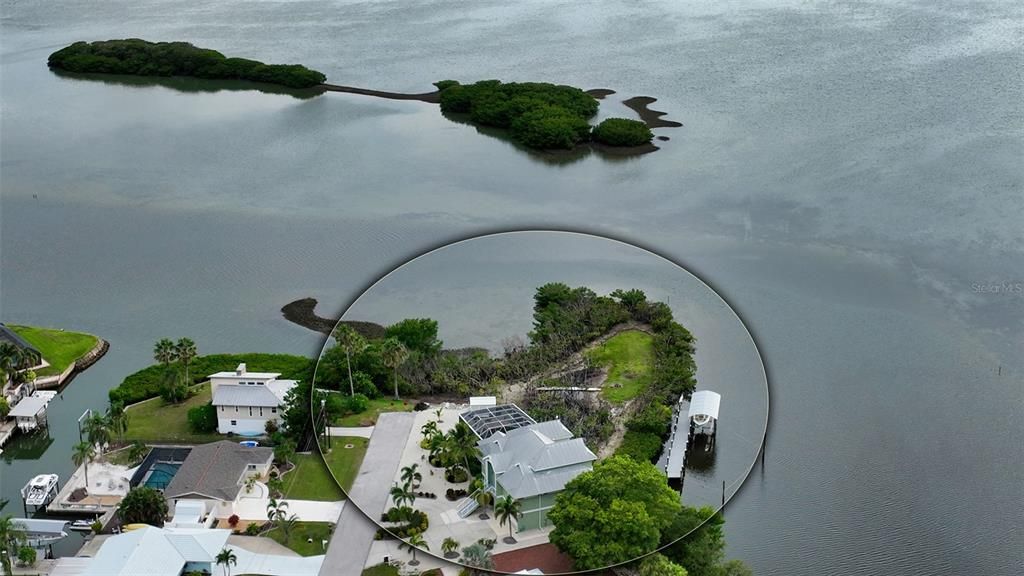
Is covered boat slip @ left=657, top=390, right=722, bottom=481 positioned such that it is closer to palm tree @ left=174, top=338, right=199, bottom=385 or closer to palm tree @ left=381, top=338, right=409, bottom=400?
palm tree @ left=381, top=338, right=409, bottom=400

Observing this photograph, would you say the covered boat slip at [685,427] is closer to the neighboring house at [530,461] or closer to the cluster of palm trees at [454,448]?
the neighboring house at [530,461]

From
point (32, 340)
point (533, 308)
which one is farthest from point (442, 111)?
point (533, 308)

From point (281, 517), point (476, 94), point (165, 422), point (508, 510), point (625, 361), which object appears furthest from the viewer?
point (476, 94)

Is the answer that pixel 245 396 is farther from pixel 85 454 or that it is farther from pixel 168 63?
pixel 168 63

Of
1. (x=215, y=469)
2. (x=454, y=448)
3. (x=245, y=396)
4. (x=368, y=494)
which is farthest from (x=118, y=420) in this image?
(x=454, y=448)

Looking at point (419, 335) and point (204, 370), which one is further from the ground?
point (419, 335)

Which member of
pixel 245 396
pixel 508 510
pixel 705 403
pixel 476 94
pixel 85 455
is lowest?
pixel 85 455

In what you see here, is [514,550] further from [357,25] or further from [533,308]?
[357,25]
